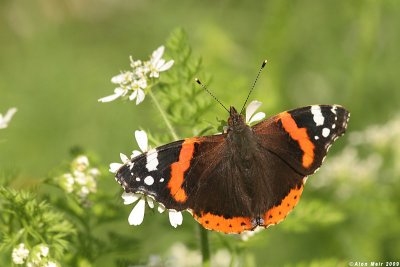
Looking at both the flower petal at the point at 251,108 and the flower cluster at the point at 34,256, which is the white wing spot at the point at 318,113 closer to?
the flower petal at the point at 251,108

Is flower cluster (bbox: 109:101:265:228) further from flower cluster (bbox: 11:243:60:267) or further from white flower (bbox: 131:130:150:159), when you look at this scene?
flower cluster (bbox: 11:243:60:267)

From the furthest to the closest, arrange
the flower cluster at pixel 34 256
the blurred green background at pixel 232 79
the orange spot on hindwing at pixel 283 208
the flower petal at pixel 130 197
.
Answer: the blurred green background at pixel 232 79
the orange spot on hindwing at pixel 283 208
the flower petal at pixel 130 197
the flower cluster at pixel 34 256

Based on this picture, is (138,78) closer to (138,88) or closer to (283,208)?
(138,88)

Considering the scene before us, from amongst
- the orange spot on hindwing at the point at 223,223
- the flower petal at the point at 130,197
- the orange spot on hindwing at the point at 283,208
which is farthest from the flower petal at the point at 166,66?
the orange spot on hindwing at the point at 283,208

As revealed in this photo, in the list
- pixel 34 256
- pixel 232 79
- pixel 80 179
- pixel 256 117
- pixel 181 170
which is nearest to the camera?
pixel 34 256

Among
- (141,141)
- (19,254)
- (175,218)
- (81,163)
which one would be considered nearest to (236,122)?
(141,141)

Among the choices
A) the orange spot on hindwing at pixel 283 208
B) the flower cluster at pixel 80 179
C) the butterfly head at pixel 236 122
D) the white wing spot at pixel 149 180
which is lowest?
the orange spot on hindwing at pixel 283 208

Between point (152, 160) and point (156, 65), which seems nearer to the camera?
point (152, 160)

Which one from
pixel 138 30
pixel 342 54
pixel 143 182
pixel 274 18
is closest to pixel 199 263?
pixel 143 182
